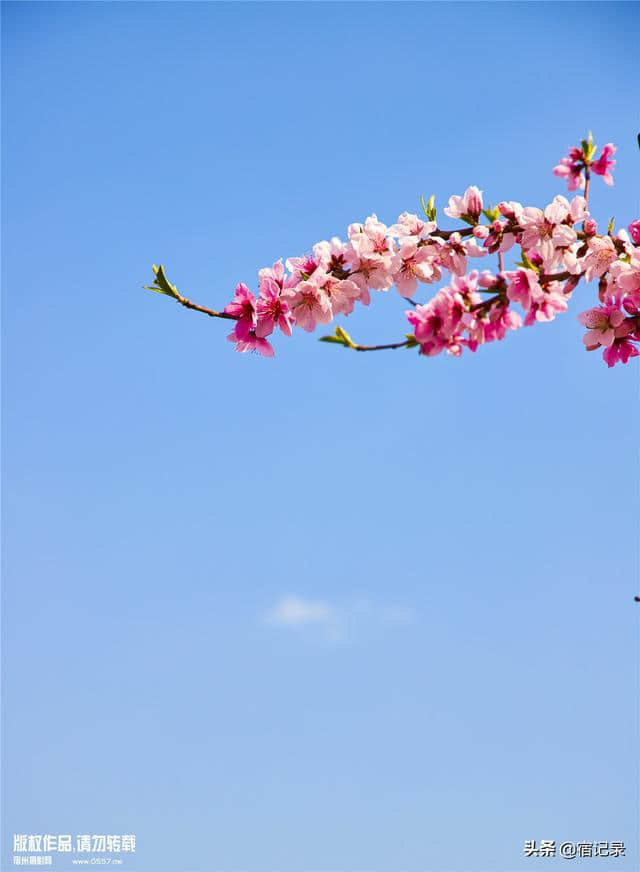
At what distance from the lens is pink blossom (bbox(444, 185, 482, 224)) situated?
455 centimetres

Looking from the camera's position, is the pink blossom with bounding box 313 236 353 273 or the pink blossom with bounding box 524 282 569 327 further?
the pink blossom with bounding box 313 236 353 273

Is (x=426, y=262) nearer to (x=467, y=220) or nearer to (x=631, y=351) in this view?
(x=467, y=220)

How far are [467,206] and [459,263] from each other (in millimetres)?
335

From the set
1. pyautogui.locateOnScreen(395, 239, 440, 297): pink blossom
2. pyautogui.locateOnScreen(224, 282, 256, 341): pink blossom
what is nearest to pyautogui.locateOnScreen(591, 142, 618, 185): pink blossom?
pyautogui.locateOnScreen(395, 239, 440, 297): pink blossom

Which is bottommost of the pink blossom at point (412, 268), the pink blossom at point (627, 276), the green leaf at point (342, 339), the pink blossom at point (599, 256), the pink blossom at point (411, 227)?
the green leaf at point (342, 339)

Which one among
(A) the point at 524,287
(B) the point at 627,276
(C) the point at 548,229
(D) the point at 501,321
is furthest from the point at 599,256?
(D) the point at 501,321

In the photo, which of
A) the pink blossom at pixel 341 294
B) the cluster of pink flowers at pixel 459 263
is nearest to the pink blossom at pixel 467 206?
the cluster of pink flowers at pixel 459 263

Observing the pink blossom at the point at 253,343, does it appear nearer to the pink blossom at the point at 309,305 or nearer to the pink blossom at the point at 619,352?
the pink blossom at the point at 309,305

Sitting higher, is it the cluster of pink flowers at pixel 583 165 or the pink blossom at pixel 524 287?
the cluster of pink flowers at pixel 583 165

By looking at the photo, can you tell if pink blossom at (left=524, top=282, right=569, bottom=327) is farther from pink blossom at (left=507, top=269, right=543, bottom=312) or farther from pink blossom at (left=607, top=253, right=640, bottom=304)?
pink blossom at (left=607, top=253, right=640, bottom=304)

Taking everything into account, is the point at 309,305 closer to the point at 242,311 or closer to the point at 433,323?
the point at 242,311

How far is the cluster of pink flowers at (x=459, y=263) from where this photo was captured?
14.1 ft

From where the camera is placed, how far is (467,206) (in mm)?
4574

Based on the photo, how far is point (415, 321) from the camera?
144 inches
